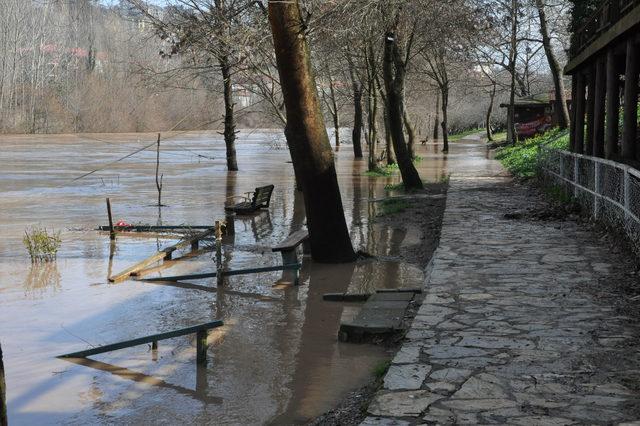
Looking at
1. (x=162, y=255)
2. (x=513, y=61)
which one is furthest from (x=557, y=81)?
(x=162, y=255)

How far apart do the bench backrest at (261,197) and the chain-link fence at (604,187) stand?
7.13m

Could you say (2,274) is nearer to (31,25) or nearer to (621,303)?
(621,303)

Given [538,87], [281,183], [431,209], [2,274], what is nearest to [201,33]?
[431,209]

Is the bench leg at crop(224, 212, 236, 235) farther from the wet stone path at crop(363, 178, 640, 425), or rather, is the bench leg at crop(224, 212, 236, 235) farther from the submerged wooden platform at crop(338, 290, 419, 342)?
the submerged wooden platform at crop(338, 290, 419, 342)

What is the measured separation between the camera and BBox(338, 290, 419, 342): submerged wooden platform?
733cm

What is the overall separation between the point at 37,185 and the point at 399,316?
2550 cm

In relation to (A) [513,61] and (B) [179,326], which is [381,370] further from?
(A) [513,61]

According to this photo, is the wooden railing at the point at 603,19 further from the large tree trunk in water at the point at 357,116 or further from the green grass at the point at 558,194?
the large tree trunk in water at the point at 357,116

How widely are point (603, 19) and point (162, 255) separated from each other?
866 centimetres

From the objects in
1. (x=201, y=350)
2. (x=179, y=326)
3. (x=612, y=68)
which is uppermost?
(x=612, y=68)

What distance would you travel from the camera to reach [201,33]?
1922 cm

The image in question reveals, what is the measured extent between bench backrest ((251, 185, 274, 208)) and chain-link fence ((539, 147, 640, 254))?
7.13 m

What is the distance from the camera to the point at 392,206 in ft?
63.7

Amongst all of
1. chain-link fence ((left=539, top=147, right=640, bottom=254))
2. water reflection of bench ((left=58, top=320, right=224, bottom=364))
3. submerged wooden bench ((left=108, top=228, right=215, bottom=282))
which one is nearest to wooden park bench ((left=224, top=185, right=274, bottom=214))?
submerged wooden bench ((left=108, top=228, right=215, bottom=282))
